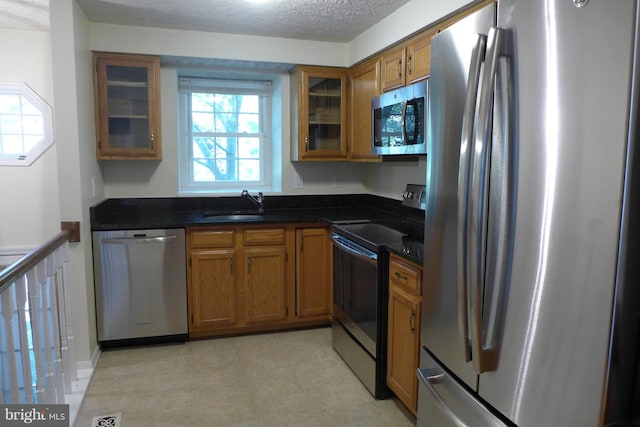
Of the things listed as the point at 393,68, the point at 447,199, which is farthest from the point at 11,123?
the point at 447,199

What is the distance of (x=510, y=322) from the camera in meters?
1.17

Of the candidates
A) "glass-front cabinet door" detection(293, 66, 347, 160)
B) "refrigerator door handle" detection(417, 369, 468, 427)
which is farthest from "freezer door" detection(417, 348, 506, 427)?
"glass-front cabinet door" detection(293, 66, 347, 160)

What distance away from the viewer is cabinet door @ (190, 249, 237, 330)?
3412mm

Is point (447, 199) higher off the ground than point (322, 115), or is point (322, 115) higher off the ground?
point (322, 115)

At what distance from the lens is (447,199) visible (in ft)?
4.98

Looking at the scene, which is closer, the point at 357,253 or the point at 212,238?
the point at 357,253

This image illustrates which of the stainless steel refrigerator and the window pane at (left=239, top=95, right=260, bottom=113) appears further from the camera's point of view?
the window pane at (left=239, top=95, right=260, bottom=113)

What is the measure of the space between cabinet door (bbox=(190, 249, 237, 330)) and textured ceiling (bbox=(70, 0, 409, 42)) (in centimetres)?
167

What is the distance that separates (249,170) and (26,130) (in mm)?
→ 1980

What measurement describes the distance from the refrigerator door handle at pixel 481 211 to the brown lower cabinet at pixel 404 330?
927 mm

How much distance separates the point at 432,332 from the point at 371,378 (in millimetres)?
1170

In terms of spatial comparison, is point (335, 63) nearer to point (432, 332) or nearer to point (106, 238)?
point (106, 238)

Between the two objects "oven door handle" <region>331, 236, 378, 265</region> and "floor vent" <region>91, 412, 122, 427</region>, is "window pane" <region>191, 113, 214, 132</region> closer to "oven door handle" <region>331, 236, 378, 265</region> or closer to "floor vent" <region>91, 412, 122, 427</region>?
"oven door handle" <region>331, 236, 378, 265</region>

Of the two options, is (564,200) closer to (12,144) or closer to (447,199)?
(447,199)
